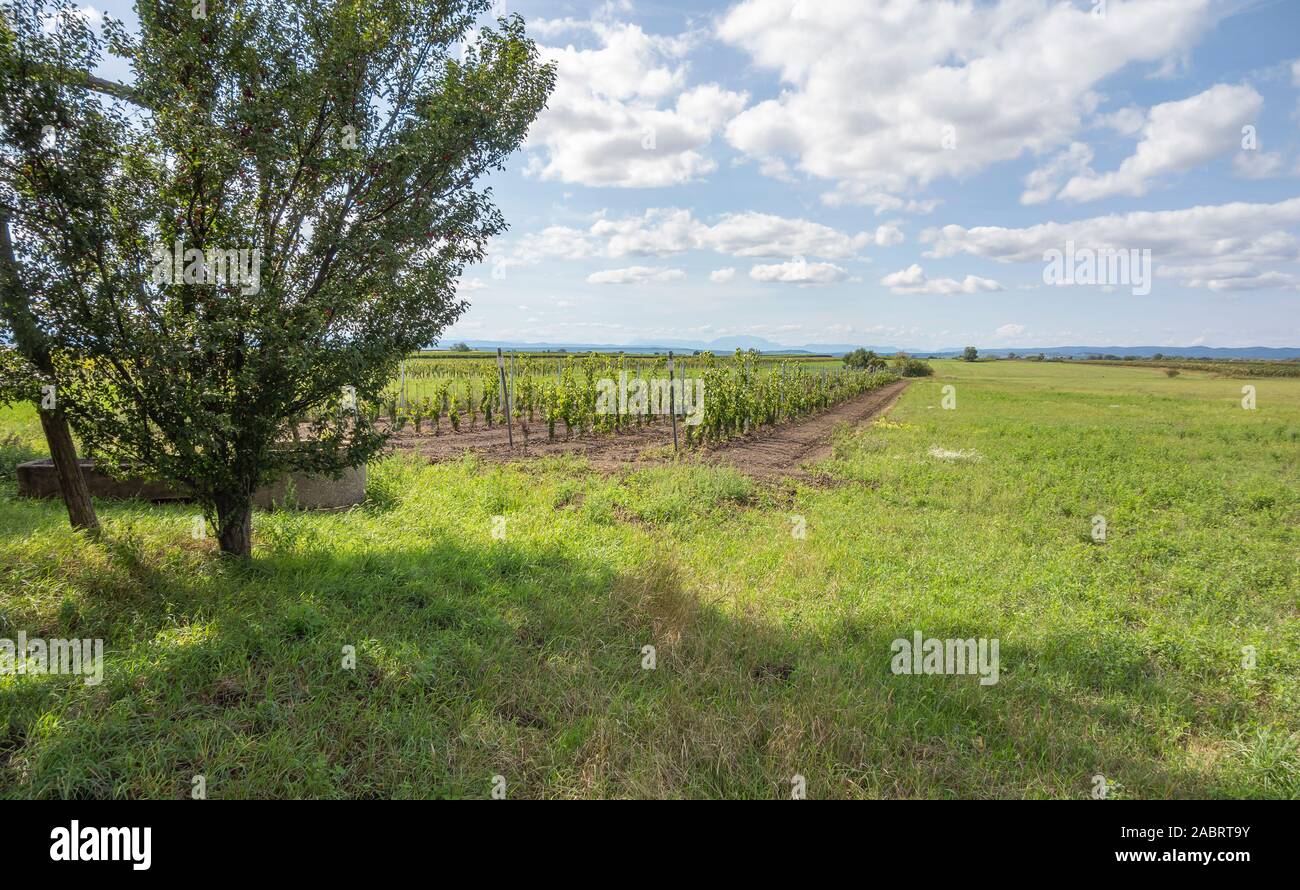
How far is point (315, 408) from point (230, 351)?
0.76 metres

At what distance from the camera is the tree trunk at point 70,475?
16.2ft

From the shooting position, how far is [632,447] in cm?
1405

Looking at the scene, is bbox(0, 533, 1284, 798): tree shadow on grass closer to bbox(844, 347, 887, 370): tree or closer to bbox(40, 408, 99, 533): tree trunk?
bbox(40, 408, 99, 533): tree trunk

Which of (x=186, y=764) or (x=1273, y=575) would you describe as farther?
(x=1273, y=575)

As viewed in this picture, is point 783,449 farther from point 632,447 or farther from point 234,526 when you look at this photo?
point 234,526

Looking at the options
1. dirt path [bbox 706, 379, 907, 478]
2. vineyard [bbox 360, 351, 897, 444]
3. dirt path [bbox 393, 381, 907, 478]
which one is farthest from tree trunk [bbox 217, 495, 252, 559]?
dirt path [bbox 706, 379, 907, 478]

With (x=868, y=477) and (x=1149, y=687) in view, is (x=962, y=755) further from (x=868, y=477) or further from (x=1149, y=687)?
(x=868, y=477)

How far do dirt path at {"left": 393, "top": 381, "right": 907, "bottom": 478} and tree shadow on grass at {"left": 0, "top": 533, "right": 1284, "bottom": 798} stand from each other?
259 inches

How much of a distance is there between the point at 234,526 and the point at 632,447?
9.58 metres

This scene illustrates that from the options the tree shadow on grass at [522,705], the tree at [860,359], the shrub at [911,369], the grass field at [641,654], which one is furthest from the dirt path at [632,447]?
the shrub at [911,369]

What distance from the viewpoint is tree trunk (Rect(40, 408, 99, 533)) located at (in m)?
4.95

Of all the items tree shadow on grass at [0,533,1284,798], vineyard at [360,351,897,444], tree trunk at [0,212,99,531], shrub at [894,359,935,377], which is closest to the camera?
tree shadow on grass at [0,533,1284,798]
